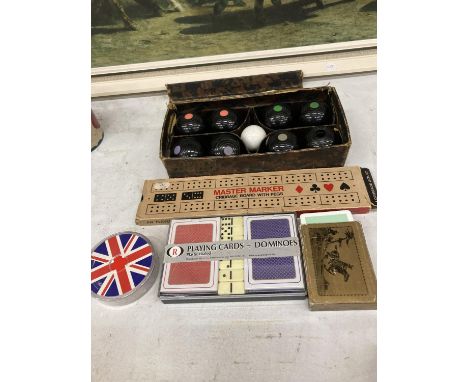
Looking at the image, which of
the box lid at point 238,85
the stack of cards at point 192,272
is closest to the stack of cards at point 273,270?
the stack of cards at point 192,272

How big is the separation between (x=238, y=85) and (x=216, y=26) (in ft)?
0.89

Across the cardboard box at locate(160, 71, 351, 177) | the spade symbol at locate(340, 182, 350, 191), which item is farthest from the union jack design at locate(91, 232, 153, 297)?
the spade symbol at locate(340, 182, 350, 191)

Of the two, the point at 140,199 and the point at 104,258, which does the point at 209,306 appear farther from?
the point at 140,199

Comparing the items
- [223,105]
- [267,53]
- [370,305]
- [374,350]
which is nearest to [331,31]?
[267,53]

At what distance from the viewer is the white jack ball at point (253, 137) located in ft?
4.43

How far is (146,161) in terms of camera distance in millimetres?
1533

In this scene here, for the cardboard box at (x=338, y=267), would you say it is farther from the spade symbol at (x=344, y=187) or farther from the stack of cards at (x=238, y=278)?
the spade symbol at (x=344, y=187)

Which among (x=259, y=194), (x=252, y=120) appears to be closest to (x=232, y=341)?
(x=259, y=194)

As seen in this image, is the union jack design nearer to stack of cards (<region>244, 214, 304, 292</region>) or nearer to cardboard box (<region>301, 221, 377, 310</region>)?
stack of cards (<region>244, 214, 304, 292</region>)

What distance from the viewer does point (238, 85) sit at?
5.42ft

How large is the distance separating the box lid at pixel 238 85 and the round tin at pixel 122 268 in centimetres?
78

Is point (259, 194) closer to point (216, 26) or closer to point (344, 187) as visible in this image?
point (344, 187)

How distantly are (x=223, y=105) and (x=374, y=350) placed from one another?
1.05 metres

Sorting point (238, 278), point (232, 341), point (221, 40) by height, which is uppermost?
point (221, 40)
